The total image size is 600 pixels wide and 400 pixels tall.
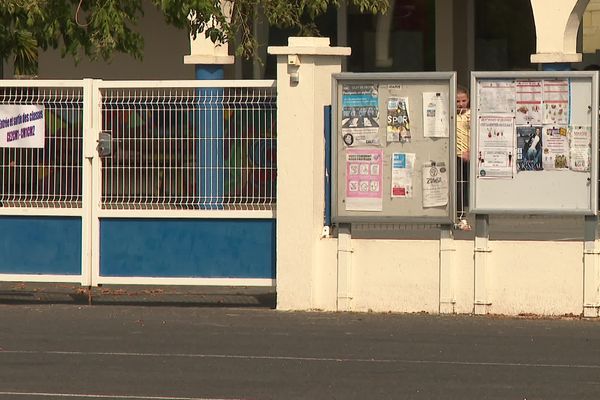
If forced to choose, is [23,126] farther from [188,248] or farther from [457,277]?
[457,277]

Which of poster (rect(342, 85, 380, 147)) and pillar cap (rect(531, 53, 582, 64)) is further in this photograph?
pillar cap (rect(531, 53, 582, 64))

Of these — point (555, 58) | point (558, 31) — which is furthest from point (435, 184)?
point (558, 31)

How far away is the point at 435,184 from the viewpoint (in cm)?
1323

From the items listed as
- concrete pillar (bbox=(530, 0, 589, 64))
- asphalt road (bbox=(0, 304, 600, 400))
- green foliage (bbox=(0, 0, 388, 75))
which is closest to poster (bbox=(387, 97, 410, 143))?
asphalt road (bbox=(0, 304, 600, 400))

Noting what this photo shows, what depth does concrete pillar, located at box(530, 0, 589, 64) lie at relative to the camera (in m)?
17.7

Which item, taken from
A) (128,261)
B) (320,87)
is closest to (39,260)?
(128,261)

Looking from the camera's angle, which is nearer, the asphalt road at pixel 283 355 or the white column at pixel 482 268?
the asphalt road at pixel 283 355

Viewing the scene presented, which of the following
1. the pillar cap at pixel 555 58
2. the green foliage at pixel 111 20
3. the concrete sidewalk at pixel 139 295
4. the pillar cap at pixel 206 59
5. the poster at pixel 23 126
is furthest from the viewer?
the pillar cap at pixel 206 59

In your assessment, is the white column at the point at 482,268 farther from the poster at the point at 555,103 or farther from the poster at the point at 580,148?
the poster at the point at 555,103

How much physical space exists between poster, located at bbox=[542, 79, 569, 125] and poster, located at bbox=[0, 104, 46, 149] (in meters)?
4.60

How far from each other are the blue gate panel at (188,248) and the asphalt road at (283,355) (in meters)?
0.37

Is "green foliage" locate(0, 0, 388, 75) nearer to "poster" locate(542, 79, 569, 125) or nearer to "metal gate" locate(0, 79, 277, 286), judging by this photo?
"metal gate" locate(0, 79, 277, 286)

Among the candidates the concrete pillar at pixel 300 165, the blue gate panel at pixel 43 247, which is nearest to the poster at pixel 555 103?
the concrete pillar at pixel 300 165

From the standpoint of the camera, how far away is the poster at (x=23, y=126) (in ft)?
46.2
